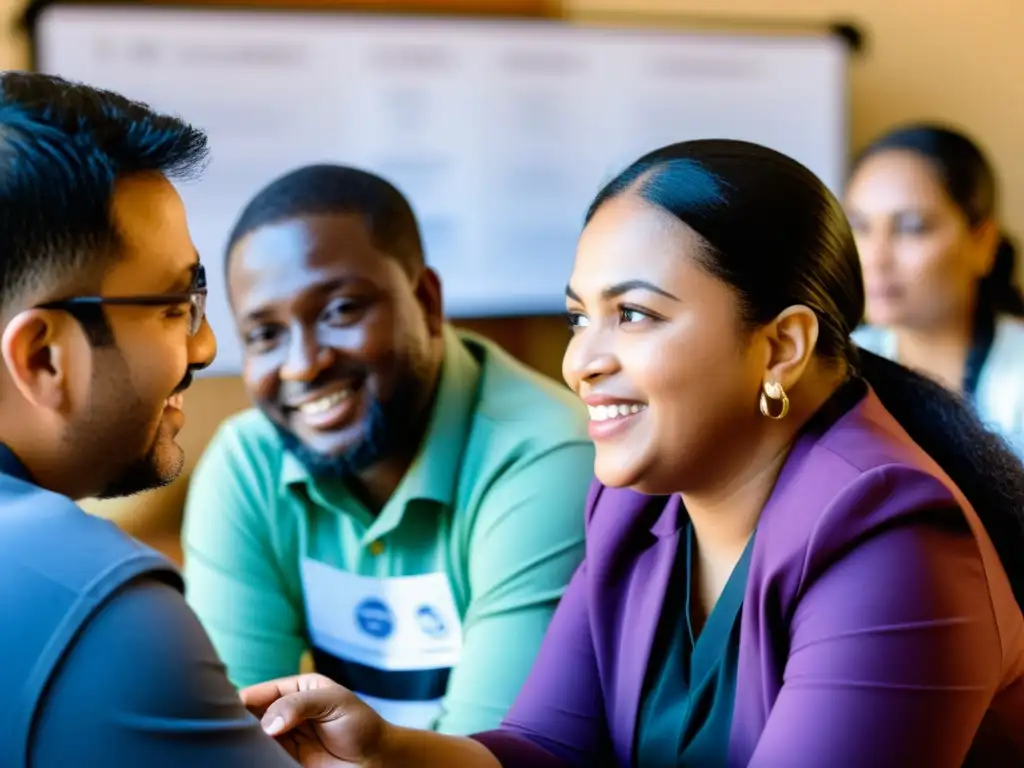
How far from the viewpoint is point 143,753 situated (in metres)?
0.67

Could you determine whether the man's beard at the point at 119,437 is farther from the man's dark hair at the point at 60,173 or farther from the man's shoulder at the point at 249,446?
the man's shoulder at the point at 249,446

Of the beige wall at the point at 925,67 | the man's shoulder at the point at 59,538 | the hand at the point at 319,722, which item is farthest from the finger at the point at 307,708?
the beige wall at the point at 925,67

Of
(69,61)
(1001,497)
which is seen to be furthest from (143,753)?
(69,61)

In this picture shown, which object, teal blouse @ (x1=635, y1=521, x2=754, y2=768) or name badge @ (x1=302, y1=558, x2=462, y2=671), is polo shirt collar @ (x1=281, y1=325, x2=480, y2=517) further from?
teal blouse @ (x1=635, y1=521, x2=754, y2=768)

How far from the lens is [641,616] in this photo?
3.51ft

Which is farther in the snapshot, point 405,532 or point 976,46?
point 976,46

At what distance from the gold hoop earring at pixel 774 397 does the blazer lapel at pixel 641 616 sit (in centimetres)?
16

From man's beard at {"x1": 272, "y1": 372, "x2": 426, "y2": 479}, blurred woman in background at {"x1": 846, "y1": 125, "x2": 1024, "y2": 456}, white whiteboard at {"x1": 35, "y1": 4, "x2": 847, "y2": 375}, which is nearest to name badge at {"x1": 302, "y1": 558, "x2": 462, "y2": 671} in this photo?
man's beard at {"x1": 272, "y1": 372, "x2": 426, "y2": 479}

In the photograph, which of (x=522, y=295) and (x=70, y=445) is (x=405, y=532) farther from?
(x=522, y=295)

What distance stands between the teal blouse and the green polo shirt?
0.25 m

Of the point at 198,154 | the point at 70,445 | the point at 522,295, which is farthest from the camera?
the point at 522,295

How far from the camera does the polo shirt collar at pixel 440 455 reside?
1.43m

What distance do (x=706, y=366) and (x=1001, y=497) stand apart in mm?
317

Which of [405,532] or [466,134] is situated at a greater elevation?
[466,134]
